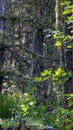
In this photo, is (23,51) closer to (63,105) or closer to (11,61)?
(11,61)

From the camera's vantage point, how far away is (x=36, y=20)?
32.3 feet

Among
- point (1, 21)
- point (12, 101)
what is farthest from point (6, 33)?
point (12, 101)

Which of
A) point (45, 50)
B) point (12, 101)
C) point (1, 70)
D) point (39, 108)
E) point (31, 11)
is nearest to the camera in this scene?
point (39, 108)

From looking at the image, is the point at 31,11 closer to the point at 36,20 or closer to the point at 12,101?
the point at 36,20

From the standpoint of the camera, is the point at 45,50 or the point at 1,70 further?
the point at 45,50

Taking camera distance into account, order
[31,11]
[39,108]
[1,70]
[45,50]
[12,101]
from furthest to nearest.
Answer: [45,50] → [31,11] → [1,70] → [12,101] → [39,108]

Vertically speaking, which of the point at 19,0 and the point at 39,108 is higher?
the point at 19,0

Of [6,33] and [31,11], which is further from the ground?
[31,11]

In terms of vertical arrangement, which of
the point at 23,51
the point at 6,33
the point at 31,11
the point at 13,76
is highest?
the point at 31,11

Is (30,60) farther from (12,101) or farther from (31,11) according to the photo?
(12,101)

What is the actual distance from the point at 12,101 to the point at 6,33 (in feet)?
15.1

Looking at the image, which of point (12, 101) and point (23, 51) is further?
point (23, 51)

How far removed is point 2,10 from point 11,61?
1.74m

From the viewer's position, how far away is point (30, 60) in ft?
33.2
